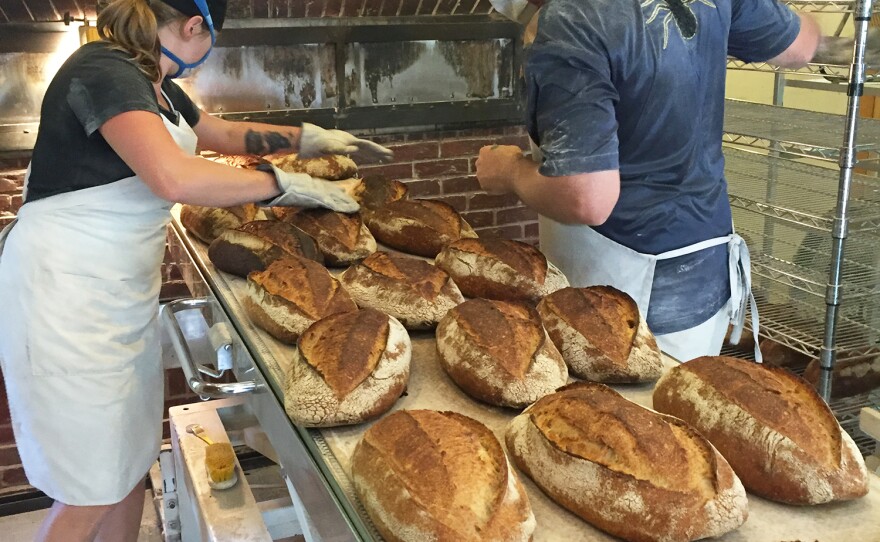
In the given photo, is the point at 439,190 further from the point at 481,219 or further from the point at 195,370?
the point at 195,370

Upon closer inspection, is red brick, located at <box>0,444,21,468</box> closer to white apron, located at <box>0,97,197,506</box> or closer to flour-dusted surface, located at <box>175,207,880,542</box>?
white apron, located at <box>0,97,197,506</box>

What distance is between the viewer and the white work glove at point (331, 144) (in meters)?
2.29

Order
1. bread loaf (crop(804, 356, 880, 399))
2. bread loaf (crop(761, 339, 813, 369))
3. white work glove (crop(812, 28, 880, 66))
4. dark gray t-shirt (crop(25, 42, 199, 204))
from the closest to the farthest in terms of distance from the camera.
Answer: dark gray t-shirt (crop(25, 42, 199, 204)) → white work glove (crop(812, 28, 880, 66)) → bread loaf (crop(804, 356, 880, 399)) → bread loaf (crop(761, 339, 813, 369))

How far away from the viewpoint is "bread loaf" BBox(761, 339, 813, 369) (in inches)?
108

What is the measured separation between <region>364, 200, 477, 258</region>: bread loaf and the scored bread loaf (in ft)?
0.14

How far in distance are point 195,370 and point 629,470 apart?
2.95ft

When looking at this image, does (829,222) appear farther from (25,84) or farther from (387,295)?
(25,84)

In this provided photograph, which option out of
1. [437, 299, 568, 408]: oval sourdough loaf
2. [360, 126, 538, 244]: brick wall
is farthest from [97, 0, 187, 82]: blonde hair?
[360, 126, 538, 244]: brick wall

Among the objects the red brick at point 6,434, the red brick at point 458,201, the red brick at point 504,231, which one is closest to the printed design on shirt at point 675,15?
the red brick at point 458,201

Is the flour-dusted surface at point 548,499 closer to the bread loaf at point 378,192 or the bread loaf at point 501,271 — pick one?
the bread loaf at point 501,271

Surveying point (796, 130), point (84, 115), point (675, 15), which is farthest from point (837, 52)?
point (84, 115)

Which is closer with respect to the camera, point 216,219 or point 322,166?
point 216,219

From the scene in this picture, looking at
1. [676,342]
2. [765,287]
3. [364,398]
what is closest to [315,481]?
[364,398]

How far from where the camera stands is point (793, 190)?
10.0ft
